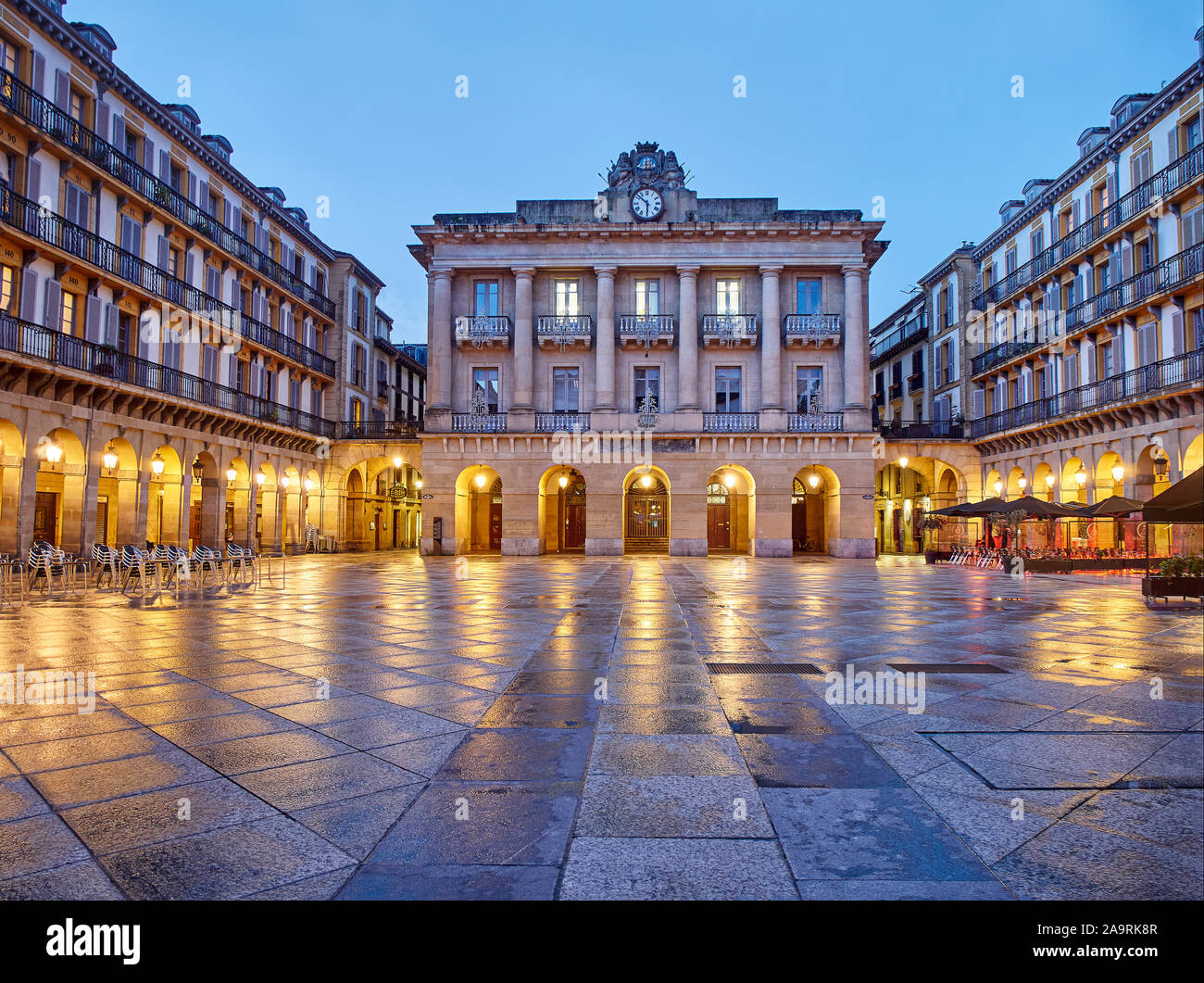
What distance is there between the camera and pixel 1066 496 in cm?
3078

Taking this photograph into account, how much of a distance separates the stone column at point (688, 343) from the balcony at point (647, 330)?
0.57m

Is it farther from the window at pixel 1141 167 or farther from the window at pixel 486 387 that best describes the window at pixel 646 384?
the window at pixel 1141 167

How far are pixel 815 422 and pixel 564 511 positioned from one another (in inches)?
555

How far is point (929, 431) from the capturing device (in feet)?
128

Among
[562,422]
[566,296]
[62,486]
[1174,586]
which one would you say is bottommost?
[1174,586]

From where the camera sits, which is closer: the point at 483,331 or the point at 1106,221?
the point at 1106,221

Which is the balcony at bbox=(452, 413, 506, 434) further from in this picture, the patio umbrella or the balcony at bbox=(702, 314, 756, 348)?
the patio umbrella

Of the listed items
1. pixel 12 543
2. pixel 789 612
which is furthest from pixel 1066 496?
pixel 12 543

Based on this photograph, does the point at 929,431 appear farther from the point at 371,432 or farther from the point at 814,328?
the point at 371,432

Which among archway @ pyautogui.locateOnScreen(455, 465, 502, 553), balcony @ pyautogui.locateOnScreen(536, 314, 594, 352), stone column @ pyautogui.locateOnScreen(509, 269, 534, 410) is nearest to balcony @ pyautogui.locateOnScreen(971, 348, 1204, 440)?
balcony @ pyautogui.locateOnScreen(536, 314, 594, 352)

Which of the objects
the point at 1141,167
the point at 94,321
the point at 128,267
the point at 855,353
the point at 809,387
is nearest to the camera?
the point at 94,321

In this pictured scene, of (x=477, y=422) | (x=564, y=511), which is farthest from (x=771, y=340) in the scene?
(x=564, y=511)

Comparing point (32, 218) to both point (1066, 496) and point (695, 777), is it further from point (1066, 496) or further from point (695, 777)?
point (1066, 496)
